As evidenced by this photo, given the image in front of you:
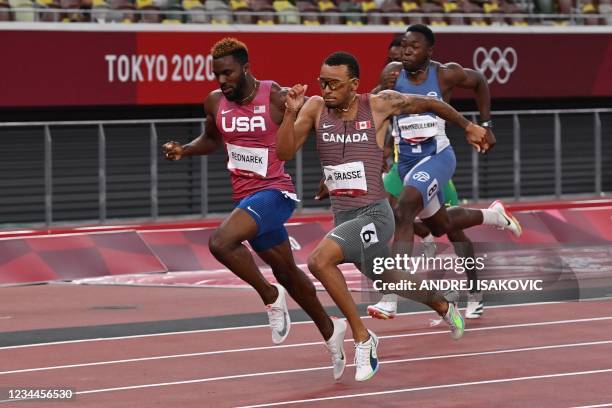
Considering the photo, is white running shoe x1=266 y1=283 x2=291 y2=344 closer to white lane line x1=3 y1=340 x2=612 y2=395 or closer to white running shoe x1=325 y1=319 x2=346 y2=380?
white lane line x1=3 y1=340 x2=612 y2=395

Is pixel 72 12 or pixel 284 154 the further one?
pixel 72 12

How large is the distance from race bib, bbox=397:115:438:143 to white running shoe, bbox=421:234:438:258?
63.7 inches

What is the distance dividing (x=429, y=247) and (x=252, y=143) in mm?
4291

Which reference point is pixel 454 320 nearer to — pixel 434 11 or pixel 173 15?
pixel 173 15

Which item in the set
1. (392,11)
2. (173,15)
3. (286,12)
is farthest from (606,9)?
(173,15)

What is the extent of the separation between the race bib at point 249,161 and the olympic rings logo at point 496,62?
14428 millimetres

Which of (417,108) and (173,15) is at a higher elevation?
(173,15)

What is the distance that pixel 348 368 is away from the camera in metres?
10.7

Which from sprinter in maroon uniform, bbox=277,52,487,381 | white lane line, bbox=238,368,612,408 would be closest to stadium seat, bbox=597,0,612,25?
sprinter in maroon uniform, bbox=277,52,487,381

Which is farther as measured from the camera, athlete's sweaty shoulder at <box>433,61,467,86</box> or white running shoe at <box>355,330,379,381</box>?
athlete's sweaty shoulder at <box>433,61,467,86</box>

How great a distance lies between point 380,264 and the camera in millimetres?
10312

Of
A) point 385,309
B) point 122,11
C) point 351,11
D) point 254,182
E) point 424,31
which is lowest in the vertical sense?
point 385,309

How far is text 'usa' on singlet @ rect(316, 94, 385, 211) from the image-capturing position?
10180mm

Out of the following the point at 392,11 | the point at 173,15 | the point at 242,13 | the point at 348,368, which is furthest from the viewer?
the point at 392,11
